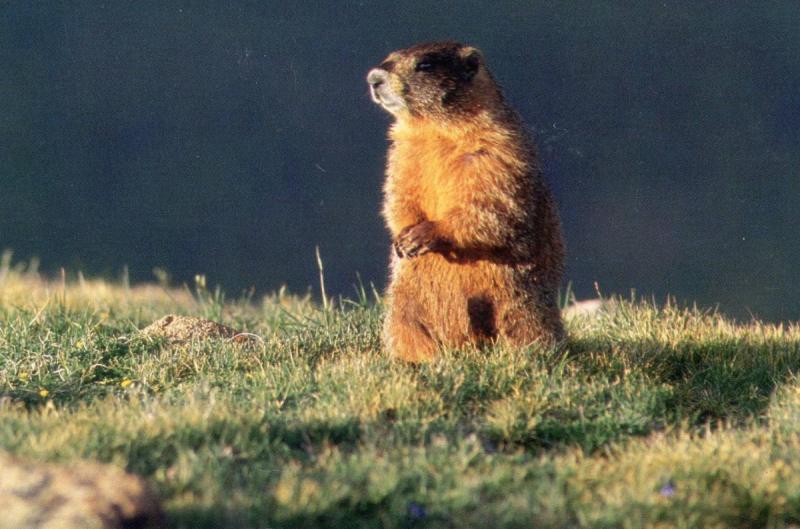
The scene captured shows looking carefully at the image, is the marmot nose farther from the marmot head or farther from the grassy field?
the grassy field

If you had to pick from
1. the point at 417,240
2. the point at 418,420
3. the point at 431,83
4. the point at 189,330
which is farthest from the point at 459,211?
the point at 189,330

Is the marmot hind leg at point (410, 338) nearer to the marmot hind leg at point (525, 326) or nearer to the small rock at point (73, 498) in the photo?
the marmot hind leg at point (525, 326)

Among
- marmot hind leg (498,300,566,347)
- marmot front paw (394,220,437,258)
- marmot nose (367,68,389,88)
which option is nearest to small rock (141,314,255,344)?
marmot front paw (394,220,437,258)

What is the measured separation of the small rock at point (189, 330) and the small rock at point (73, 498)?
138 inches

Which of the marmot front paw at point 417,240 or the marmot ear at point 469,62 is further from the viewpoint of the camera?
the marmot ear at point 469,62

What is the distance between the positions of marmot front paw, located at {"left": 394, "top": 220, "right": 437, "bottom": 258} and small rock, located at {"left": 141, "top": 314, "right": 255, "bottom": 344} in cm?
176

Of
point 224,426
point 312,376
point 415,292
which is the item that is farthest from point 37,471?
point 415,292

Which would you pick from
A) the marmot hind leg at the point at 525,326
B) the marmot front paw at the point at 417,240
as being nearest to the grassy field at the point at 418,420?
the marmot hind leg at the point at 525,326

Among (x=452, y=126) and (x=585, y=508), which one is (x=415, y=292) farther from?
(x=585, y=508)

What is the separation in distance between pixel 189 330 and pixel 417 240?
231 centimetres

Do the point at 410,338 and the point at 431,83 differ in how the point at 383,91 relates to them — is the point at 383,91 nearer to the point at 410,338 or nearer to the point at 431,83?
the point at 431,83

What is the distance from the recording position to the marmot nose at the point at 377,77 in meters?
6.80

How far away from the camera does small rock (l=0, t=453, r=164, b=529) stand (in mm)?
3908

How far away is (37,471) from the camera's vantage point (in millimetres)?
4211
